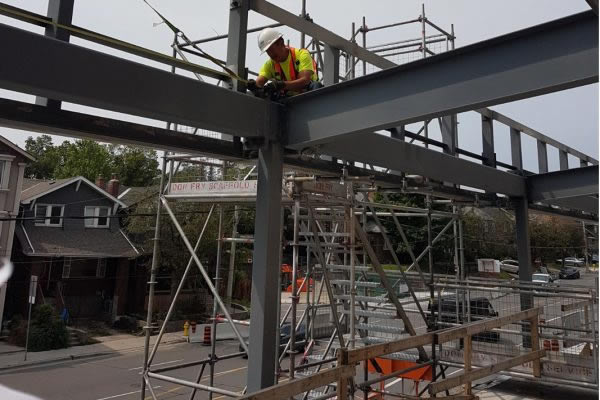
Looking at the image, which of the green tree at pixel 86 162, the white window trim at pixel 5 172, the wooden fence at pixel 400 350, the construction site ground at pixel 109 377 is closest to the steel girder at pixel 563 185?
the wooden fence at pixel 400 350

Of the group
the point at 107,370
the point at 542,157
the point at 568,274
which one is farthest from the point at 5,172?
the point at 568,274

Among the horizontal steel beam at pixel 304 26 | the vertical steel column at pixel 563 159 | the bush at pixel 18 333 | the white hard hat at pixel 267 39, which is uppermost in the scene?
the vertical steel column at pixel 563 159

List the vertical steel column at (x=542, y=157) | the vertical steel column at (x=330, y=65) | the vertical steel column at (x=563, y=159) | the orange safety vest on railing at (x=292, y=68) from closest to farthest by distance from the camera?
the orange safety vest on railing at (x=292, y=68), the vertical steel column at (x=330, y=65), the vertical steel column at (x=542, y=157), the vertical steel column at (x=563, y=159)

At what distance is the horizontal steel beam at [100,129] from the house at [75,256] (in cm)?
1936

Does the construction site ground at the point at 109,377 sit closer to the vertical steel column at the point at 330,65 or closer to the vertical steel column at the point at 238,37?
the vertical steel column at the point at 330,65

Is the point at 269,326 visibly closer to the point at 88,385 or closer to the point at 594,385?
Answer: the point at 594,385

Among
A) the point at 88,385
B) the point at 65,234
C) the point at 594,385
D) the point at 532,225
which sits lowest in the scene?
the point at 88,385

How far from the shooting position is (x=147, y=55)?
399cm

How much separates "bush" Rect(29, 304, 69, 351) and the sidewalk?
43 centimetres

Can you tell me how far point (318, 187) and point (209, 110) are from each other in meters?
2.36

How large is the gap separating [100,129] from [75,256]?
2147 cm

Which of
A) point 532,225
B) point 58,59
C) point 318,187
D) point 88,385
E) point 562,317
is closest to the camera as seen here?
point 58,59

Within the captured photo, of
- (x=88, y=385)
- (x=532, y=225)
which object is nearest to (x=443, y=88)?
(x=88, y=385)

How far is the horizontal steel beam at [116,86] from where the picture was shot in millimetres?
3162
